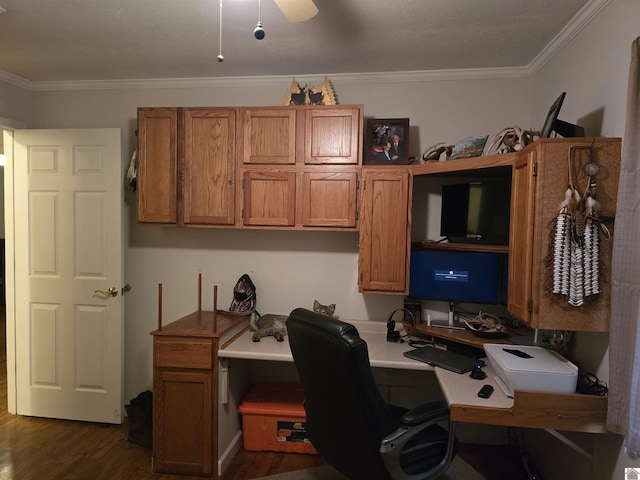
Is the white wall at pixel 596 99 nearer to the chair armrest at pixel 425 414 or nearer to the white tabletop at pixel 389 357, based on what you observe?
the white tabletop at pixel 389 357

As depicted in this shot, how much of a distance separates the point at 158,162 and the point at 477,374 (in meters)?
2.25

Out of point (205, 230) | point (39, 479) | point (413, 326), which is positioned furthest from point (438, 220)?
point (39, 479)

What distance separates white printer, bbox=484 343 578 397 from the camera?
4.82 feet

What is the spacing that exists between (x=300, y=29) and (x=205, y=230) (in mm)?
1508

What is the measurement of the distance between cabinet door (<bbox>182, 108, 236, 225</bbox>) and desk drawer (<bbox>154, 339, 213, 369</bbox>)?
77 cm

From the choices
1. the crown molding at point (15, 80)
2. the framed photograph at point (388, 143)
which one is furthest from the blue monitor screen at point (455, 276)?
the crown molding at point (15, 80)

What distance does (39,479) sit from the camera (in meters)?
2.09

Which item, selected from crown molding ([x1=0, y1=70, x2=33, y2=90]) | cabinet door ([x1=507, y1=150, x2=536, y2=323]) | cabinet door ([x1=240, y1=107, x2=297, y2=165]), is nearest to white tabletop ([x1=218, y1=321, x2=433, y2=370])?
cabinet door ([x1=507, y1=150, x2=536, y2=323])

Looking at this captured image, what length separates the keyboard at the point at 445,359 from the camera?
187 cm

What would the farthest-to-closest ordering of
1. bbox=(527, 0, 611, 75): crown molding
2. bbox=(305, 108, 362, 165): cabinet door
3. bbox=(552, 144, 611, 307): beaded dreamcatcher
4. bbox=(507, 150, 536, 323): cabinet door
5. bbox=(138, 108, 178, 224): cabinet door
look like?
bbox=(138, 108, 178, 224): cabinet door
bbox=(305, 108, 362, 165): cabinet door
bbox=(527, 0, 611, 75): crown molding
bbox=(507, 150, 536, 323): cabinet door
bbox=(552, 144, 611, 307): beaded dreamcatcher

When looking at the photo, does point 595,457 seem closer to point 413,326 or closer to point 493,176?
point 413,326

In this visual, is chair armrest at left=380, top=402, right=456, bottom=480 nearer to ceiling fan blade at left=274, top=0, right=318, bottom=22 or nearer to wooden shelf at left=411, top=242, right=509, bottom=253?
wooden shelf at left=411, top=242, right=509, bottom=253

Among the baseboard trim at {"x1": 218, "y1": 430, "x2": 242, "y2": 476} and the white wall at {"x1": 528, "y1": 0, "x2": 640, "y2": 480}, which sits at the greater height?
the white wall at {"x1": 528, "y1": 0, "x2": 640, "y2": 480}

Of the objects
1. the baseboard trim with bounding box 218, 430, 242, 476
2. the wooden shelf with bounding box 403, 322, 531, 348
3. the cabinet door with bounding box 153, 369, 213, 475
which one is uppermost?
the wooden shelf with bounding box 403, 322, 531, 348
